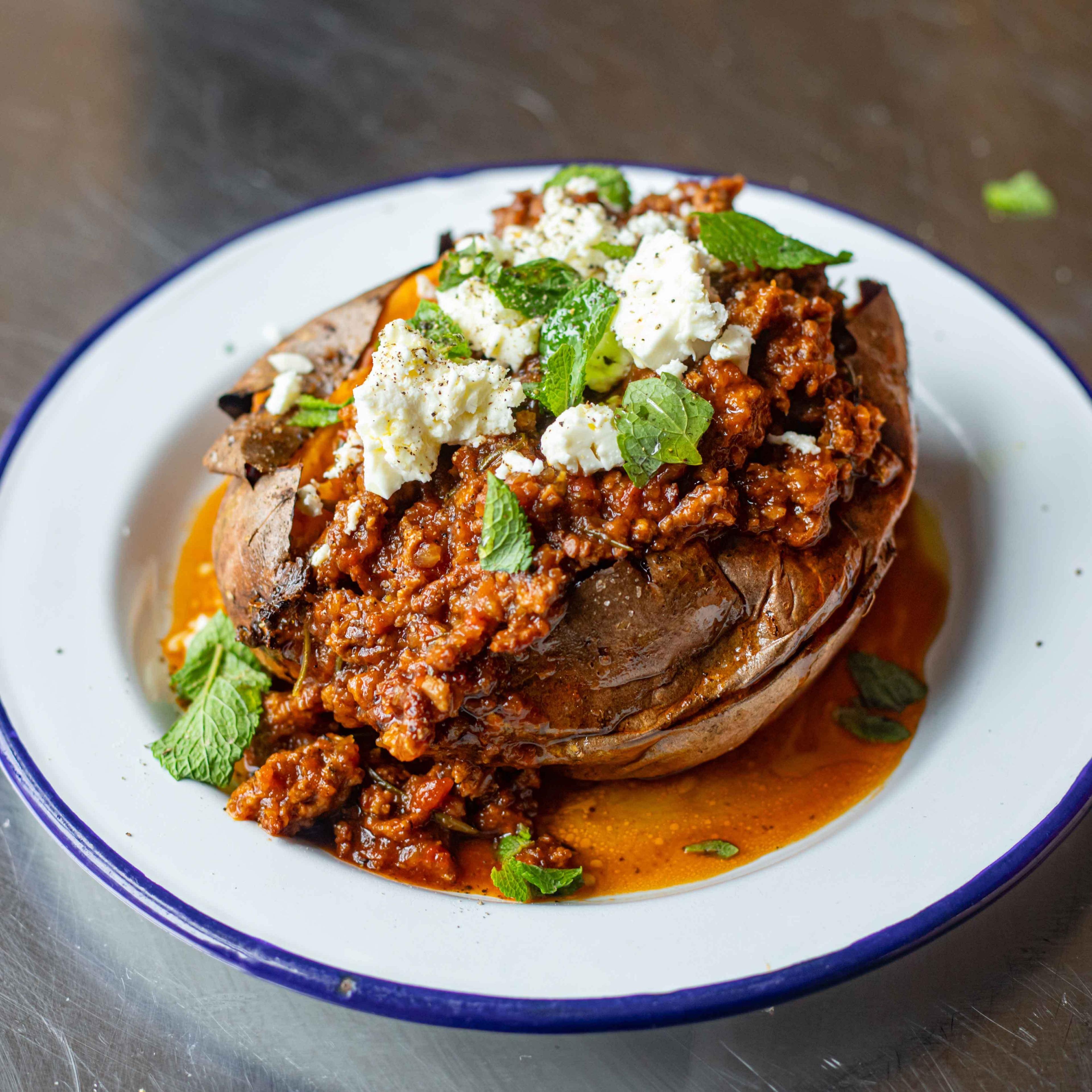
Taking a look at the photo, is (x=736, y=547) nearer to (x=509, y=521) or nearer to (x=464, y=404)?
(x=509, y=521)

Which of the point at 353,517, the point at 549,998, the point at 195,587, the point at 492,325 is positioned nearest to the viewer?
the point at 549,998

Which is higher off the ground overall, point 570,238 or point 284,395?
point 570,238

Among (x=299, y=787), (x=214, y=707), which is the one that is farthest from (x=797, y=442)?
(x=214, y=707)

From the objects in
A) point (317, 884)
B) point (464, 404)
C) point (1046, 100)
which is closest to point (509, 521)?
point (464, 404)

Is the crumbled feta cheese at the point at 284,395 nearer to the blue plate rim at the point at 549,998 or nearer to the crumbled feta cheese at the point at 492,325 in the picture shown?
the crumbled feta cheese at the point at 492,325

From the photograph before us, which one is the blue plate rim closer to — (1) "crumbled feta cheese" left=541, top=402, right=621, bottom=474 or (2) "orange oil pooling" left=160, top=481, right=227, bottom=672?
(2) "orange oil pooling" left=160, top=481, right=227, bottom=672

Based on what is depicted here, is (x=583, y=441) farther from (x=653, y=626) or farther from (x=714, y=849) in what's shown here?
(x=714, y=849)
